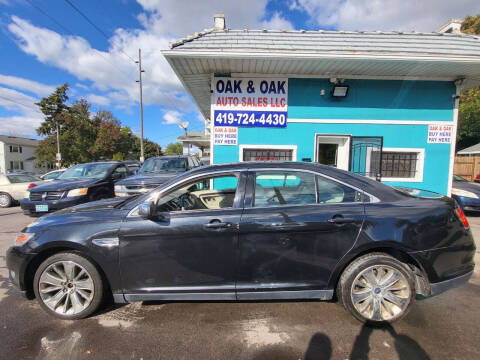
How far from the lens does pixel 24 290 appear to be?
244 cm

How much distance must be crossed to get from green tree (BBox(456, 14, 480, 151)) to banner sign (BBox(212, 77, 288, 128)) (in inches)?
1070

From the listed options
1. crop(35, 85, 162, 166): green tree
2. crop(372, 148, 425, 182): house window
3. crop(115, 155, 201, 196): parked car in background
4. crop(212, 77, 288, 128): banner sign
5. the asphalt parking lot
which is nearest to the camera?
the asphalt parking lot

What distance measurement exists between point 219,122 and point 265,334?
537cm

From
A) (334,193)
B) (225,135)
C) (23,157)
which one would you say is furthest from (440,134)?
(23,157)

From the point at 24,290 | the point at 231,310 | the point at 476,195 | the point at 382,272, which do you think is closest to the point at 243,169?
the point at 231,310

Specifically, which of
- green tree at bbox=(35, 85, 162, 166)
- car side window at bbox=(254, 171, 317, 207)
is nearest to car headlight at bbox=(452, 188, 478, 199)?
car side window at bbox=(254, 171, 317, 207)

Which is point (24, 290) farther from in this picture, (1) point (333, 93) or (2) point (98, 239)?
(1) point (333, 93)

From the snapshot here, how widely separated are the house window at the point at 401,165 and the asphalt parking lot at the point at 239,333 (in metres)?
4.52

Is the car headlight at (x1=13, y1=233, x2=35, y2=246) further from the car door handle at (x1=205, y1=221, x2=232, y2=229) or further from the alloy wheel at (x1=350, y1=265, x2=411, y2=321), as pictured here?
the alloy wheel at (x1=350, y1=265, x2=411, y2=321)

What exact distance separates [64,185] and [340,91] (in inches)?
304

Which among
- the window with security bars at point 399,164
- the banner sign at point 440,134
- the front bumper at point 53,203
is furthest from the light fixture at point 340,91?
the front bumper at point 53,203

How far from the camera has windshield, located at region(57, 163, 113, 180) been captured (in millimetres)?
6597

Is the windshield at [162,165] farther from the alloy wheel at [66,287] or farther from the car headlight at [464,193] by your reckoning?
the car headlight at [464,193]

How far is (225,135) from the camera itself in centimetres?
651
